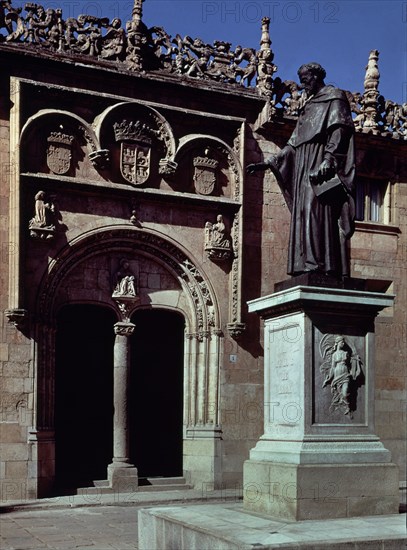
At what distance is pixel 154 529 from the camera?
852cm

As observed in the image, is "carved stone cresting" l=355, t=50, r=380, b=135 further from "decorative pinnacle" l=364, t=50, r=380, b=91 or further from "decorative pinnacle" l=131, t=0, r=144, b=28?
"decorative pinnacle" l=131, t=0, r=144, b=28

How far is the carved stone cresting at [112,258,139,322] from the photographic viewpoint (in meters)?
16.7

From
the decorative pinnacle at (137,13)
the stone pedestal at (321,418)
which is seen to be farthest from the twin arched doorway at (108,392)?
the stone pedestal at (321,418)

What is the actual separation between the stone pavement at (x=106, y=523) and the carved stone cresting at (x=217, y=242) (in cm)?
448

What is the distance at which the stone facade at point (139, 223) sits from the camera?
1564cm

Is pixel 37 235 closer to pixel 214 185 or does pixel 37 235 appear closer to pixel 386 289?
pixel 214 185

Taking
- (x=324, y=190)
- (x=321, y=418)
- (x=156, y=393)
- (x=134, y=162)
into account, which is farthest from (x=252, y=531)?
(x=156, y=393)

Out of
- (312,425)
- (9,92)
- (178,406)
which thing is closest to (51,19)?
(9,92)

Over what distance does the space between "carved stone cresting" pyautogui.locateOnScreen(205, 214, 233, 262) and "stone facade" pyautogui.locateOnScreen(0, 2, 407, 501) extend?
41mm

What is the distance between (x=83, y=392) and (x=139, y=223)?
3928 millimetres

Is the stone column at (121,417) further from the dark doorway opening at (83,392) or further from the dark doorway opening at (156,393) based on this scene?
the dark doorway opening at (156,393)

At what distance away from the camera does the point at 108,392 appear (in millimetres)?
18734

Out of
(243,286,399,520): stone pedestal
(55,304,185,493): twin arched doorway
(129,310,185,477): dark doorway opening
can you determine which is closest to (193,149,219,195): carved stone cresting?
(55,304,185,493): twin arched doorway

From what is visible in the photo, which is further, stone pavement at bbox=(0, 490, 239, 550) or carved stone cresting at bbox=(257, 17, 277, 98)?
carved stone cresting at bbox=(257, 17, 277, 98)
